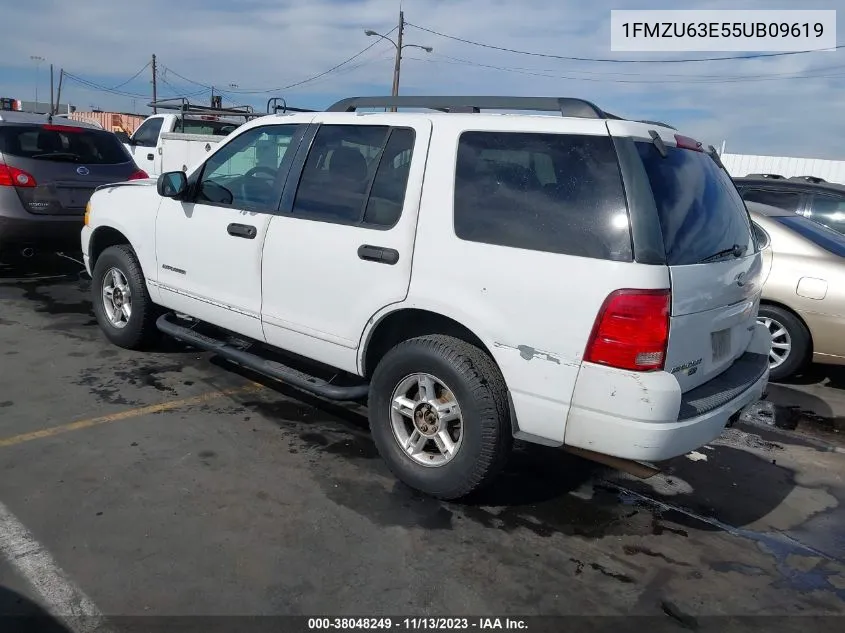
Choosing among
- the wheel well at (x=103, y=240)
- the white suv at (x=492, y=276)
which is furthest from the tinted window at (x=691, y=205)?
the wheel well at (x=103, y=240)

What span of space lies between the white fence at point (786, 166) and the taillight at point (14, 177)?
23.4 m

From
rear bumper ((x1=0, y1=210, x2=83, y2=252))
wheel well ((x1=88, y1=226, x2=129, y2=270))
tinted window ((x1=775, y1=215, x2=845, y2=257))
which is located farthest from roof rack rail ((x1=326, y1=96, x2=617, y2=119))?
rear bumper ((x1=0, y1=210, x2=83, y2=252))

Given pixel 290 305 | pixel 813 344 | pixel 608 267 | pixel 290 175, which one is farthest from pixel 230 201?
pixel 813 344

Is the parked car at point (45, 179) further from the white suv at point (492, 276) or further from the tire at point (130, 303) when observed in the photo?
the white suv at point (492, 276)

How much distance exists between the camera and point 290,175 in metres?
4.33

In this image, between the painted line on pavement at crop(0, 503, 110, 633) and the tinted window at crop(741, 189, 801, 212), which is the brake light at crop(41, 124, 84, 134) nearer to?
the painted line on pavement at crop(0, 503, 110, 633)

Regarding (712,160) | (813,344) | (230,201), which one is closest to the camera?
(712,160)

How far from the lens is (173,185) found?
4883 millimetres

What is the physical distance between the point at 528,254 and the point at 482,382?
2.11 ft

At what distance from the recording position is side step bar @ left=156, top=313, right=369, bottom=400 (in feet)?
13.3

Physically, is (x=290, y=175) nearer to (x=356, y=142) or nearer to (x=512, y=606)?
(x=356, y=142)

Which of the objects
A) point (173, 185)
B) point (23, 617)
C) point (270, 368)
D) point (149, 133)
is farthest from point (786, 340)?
point (149, 133)

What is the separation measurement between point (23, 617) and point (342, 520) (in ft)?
4.52

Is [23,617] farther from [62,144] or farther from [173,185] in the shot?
[62,144]
